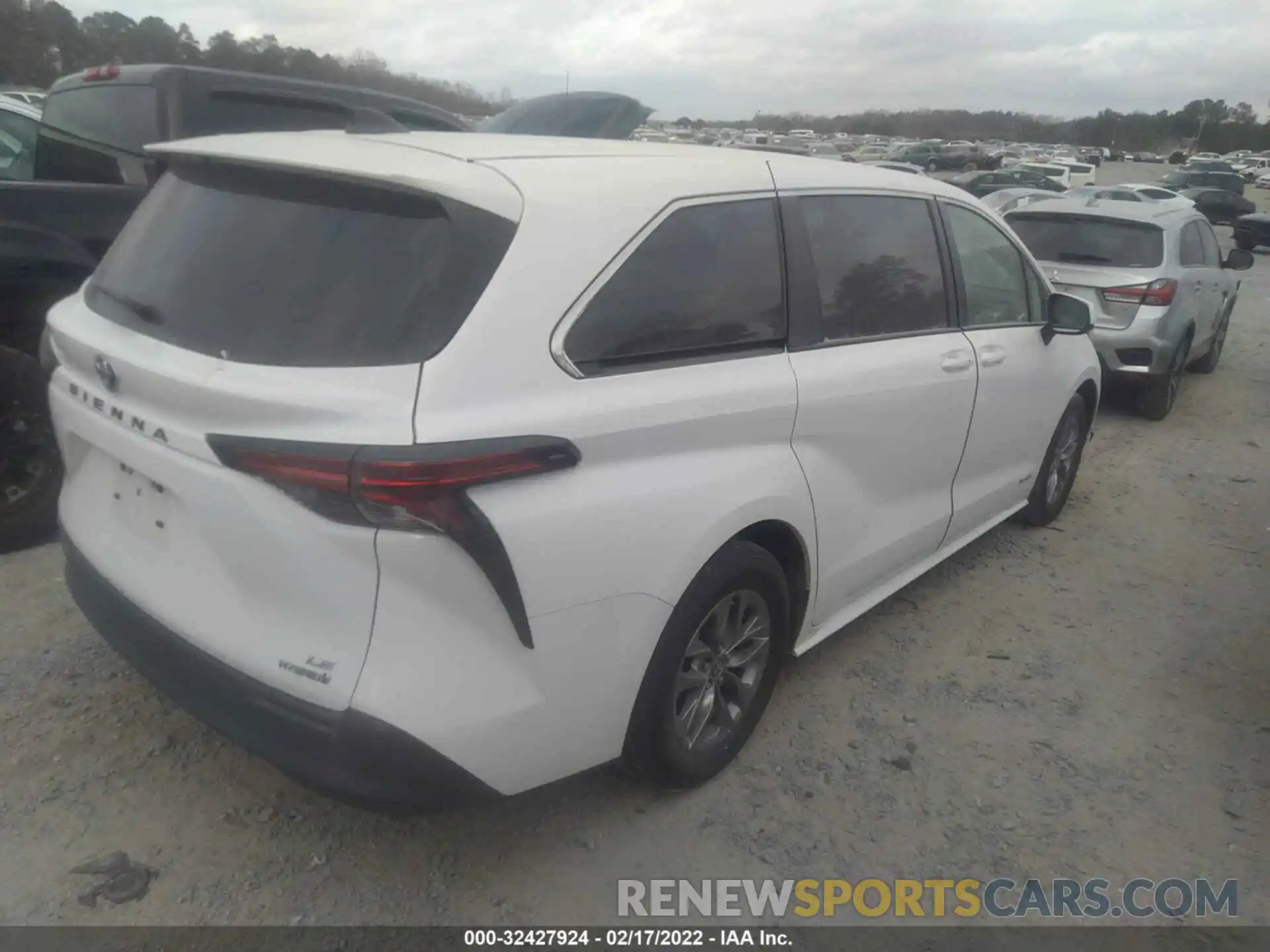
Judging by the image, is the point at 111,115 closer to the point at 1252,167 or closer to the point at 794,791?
the point at 794,791

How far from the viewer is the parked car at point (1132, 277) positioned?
735cm

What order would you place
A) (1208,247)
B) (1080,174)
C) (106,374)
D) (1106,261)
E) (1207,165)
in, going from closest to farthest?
(106,374), (1106,261), (1208,247), (1080,174), (1207,165)

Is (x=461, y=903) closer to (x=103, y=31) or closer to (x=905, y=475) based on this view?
(x=905, y=475)

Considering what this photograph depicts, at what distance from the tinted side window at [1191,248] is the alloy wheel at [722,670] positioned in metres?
6.43

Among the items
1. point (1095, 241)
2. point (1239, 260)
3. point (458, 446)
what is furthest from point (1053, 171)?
point (458, 446)

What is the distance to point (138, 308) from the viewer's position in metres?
2.46

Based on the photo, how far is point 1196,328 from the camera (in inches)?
323

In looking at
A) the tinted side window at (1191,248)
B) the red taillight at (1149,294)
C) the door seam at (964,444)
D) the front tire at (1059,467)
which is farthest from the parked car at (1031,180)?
the door seam at (964,444)

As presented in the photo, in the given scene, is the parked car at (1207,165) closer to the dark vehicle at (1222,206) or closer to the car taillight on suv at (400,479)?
the dark vehicle at (1222,206)

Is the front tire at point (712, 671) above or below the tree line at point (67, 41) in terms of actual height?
below

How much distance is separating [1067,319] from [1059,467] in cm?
105

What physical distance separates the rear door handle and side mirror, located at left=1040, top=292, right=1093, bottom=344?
1.68 ft

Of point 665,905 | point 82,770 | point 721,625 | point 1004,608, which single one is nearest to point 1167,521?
point 1004,608

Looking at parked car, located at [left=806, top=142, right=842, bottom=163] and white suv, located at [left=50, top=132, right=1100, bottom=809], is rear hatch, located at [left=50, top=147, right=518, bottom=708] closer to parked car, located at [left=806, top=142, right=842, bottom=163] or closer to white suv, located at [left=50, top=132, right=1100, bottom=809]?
white suv, located at [left=50, top=132, right=1100, bottom=809]
